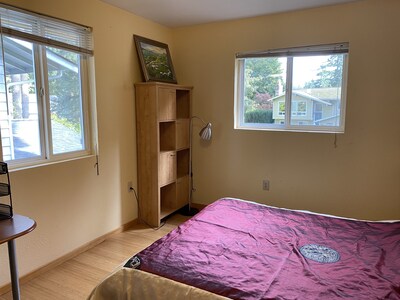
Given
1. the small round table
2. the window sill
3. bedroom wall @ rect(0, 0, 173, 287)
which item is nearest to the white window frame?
bedroom wall @ rect(0, 0, 173, 287)

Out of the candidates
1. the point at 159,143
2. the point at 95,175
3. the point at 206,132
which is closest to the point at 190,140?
the point at 206,132

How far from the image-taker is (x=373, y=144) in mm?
2963

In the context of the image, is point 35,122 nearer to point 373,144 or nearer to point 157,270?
point 157,270

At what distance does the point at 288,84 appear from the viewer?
3342 mm

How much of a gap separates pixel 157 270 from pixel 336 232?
130 cm

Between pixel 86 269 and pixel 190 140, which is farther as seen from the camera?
pixel 190 140

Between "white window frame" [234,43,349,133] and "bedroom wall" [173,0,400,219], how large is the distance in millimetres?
66

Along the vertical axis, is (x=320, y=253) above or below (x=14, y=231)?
below

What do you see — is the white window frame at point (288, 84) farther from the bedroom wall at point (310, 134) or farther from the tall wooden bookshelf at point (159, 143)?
the tall wooden bookshelf at point (159, 143)

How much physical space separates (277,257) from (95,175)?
1.93 meters

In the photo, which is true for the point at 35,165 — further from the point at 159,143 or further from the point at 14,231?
the point at 159,143

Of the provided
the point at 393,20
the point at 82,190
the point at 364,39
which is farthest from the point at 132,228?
the point at 393,20

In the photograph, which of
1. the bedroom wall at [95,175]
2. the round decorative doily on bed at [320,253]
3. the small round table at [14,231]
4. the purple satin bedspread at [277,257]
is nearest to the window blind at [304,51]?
the bedroom wall at [95,175]

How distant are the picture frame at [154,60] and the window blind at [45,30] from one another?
683mm
